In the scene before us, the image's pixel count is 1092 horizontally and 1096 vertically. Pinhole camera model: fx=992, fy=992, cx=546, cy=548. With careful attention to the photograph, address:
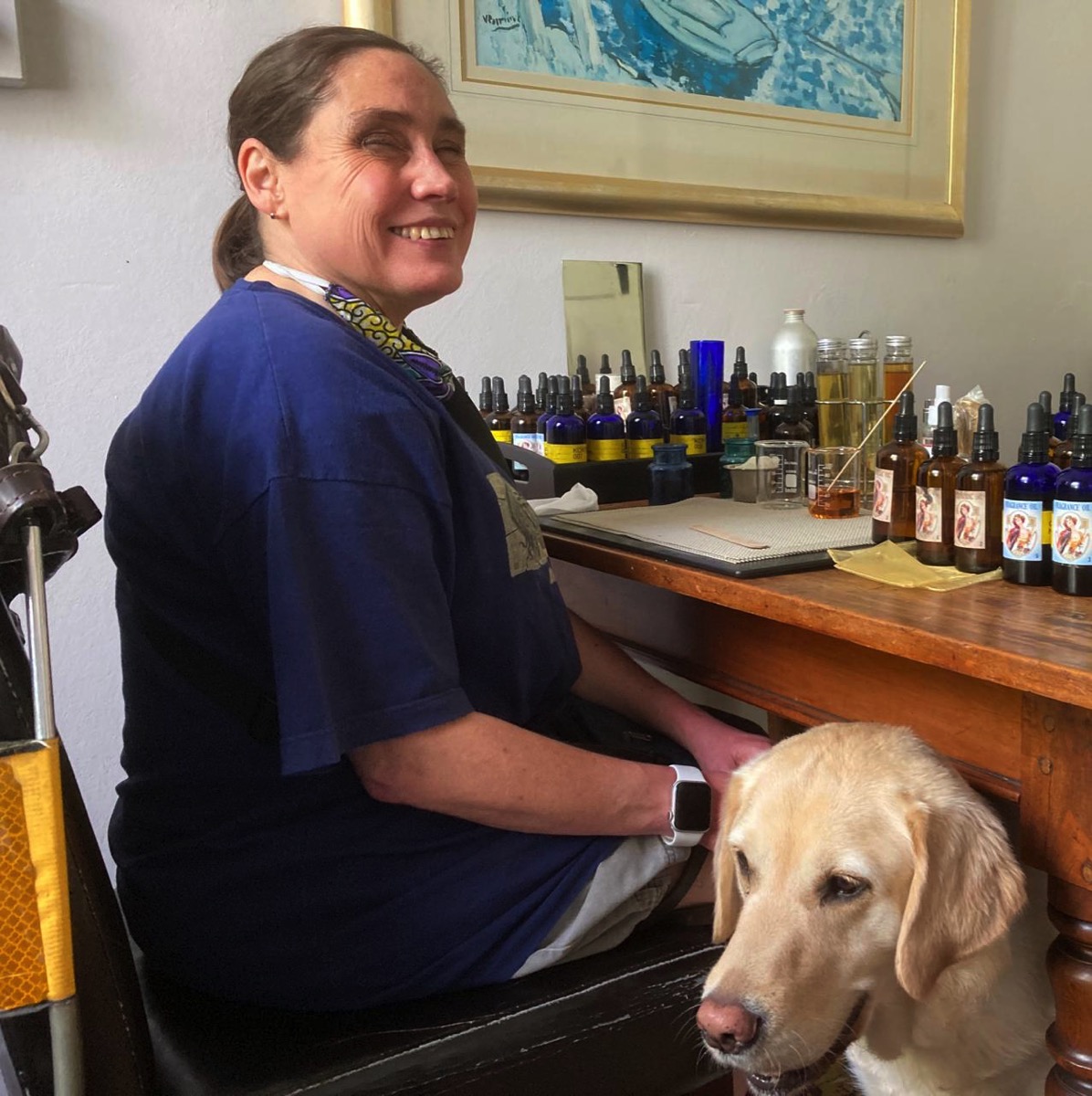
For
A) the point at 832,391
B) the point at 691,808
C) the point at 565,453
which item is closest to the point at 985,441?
the point at 691,808

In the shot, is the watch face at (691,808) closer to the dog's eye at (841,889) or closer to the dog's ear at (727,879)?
the dog's ear at (727,879)

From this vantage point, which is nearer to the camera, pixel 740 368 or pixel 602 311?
pixel 740 368

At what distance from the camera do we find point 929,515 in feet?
3.13

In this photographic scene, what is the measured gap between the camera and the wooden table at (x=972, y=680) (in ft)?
2.22

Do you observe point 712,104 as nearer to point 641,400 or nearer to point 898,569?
point 641,400

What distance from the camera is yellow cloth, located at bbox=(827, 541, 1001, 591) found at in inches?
34.6

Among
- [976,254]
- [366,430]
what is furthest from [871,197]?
[366,430]

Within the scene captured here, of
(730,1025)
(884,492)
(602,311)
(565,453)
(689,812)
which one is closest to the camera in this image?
(730,1025)

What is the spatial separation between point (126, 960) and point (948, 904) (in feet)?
1.80

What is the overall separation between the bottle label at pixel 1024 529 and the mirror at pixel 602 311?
3.91 ft

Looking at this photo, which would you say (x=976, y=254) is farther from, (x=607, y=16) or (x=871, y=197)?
(x=607, y=16)

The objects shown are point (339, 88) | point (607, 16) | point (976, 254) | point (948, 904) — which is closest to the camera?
point (948, 904)

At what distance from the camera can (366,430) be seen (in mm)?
745

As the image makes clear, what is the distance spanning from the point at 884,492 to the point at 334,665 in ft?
2.12
